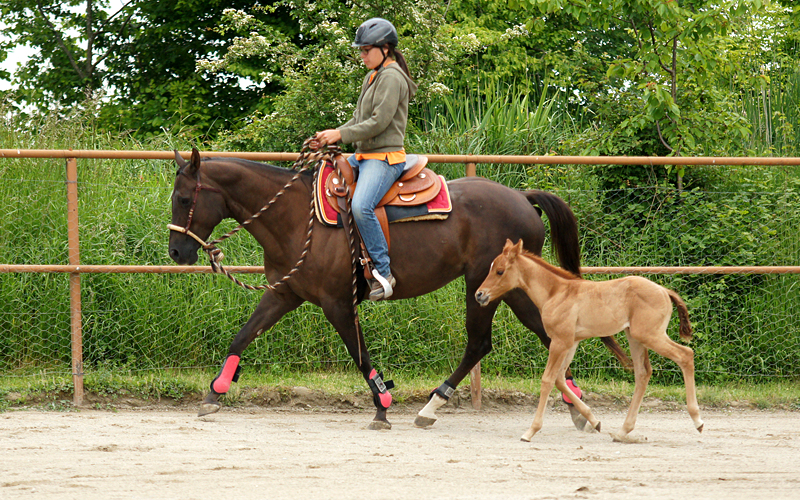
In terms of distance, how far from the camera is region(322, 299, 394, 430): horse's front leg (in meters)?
5.61

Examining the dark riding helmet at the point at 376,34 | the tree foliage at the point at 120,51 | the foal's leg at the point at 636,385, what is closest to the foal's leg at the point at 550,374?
the foal's leg at the point at 636,385

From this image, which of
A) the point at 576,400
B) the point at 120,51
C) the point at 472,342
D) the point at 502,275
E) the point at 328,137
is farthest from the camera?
the point at 120,51

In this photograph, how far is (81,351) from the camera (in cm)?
638

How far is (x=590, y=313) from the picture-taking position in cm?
516

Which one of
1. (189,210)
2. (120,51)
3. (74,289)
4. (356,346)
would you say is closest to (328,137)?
(189,210)

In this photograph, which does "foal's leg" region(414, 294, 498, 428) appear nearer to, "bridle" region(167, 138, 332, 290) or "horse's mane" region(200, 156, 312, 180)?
"bridle" region(167, 138, 332, 290)

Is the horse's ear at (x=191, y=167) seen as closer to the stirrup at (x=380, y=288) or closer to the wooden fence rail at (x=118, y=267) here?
the wooden fence rail at (x=118, y=267)

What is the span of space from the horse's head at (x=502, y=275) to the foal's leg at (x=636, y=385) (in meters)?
0.85

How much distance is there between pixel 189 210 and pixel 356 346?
1534mm

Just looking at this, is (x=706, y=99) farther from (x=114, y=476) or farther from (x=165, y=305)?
(x=114, y=476)

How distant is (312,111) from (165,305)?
473 centimetres

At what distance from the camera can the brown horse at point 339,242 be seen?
5.59m

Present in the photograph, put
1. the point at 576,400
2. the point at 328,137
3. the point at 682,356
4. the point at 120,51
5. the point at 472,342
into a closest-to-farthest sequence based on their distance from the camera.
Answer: the point at 682,356
the point at 576,400
the point at 328,137
the point at 472,342
the point at 120,51

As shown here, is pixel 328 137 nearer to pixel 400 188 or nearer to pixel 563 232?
pixel 400 188
